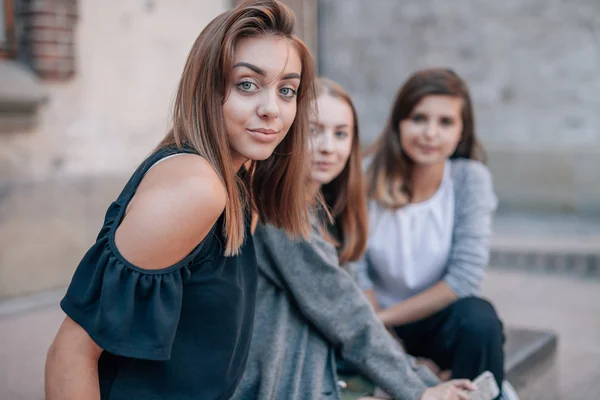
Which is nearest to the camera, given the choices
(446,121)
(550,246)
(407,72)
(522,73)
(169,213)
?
(169,213)

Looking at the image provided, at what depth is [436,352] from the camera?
281 centimetres

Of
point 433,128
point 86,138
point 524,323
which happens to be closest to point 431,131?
point 433,128

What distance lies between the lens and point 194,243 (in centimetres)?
154

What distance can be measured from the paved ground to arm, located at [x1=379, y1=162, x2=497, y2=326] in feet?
4.23

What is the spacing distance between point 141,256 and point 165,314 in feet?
0.45

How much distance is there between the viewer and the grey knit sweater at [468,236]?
→ 9.37 ft

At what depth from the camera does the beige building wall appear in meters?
4.43

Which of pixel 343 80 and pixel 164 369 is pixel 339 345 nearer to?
pixel 164 369

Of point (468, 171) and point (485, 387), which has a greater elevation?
point (468, 171)

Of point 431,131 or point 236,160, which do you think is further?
point 431,131

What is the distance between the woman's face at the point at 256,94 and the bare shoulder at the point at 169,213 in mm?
175

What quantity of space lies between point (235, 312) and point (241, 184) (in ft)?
1.16

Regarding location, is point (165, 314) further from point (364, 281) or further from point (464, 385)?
point (364, 281)

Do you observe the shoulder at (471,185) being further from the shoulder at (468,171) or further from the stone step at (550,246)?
the stone step at (550,246)
